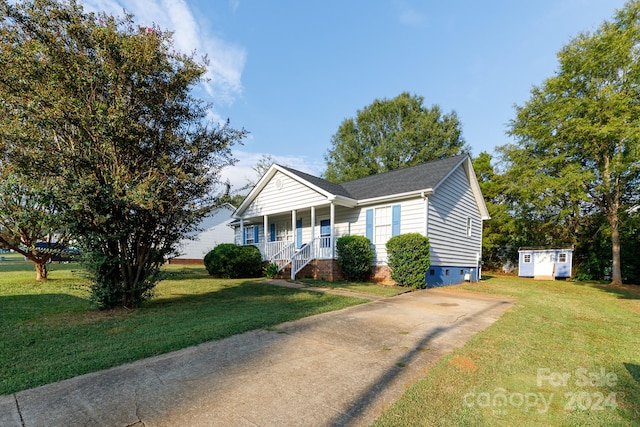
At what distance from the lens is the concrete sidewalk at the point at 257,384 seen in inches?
101

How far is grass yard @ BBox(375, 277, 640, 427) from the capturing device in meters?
2.64

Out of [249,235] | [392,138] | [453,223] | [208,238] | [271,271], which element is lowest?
[271,271]

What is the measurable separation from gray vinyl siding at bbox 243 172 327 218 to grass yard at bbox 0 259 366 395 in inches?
202

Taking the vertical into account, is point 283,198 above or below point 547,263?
above

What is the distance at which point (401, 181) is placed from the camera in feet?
45.5

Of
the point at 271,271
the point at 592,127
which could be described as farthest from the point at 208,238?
the point at 592,127

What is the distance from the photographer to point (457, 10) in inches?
450

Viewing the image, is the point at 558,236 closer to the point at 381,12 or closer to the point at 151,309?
the point at 381,12

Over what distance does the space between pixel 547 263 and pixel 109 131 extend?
2240cm

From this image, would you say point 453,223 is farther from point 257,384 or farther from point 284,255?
point 257,384

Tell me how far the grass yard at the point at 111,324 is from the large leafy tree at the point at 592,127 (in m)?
15.3

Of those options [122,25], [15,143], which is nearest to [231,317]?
[15,143]

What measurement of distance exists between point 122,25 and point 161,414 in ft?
25.2

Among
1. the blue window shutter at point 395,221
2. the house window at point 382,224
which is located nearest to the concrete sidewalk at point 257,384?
the blue window shutter at point 395,221
